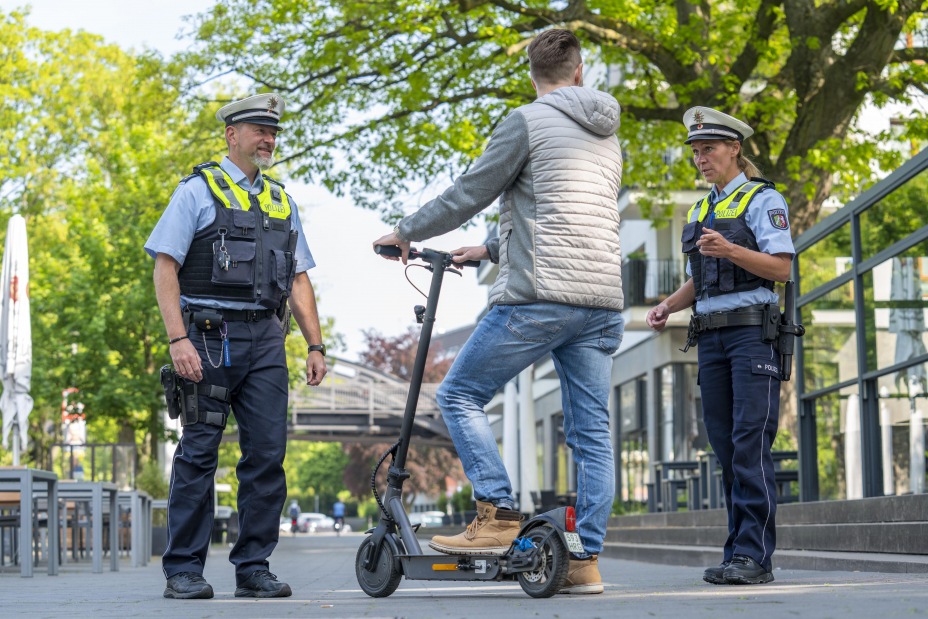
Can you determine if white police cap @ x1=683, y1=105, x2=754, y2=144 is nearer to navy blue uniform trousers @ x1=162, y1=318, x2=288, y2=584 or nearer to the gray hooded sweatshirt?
the gray hooded sweatshirt

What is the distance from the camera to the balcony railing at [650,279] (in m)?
31.5

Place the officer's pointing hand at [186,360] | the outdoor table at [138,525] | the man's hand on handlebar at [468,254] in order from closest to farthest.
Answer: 1. the man's hand on handlebar at [468,254]
2. the officer's pointing hand at [186,360]
3. the outdoor table at [138,525]

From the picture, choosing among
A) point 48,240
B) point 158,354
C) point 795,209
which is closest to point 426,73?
point 795,209

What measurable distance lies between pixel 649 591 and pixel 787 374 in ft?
4.44

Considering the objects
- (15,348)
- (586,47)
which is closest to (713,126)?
(15,348)

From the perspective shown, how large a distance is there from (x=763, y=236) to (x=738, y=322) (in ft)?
1.32

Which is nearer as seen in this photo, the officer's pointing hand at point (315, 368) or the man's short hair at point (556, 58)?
the man's short hair at point (556, 58)

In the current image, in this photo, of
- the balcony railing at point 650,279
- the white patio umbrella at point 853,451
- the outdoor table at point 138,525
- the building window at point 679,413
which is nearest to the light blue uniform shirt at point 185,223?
the white patio umbrella at point 853,451

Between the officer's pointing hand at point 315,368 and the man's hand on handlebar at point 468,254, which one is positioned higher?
the man's hand on handlebar at point 468,254

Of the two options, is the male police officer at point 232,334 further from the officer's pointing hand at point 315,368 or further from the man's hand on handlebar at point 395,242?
the man's hand on handlebar at point 395,242

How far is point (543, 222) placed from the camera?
5.65m

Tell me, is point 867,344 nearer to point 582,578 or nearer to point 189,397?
point 582,578

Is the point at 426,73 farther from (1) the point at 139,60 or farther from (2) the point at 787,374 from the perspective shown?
(2) the point at 787,374

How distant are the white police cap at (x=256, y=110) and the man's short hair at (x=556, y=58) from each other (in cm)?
129
